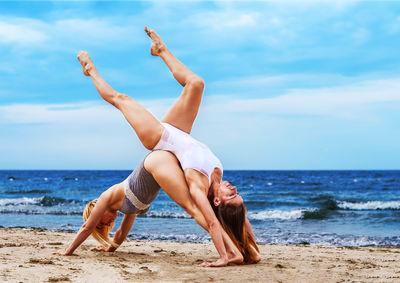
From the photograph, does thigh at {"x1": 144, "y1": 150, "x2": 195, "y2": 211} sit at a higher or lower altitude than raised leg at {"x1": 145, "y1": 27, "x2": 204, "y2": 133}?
lower

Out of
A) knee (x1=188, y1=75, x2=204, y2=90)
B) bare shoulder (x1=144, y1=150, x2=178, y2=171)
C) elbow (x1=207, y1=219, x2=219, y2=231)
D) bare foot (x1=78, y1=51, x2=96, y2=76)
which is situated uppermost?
bare foot (x1=78, y1=51, x2=96, y2=76)

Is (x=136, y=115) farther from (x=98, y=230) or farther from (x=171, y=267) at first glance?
(x=171, y=267)

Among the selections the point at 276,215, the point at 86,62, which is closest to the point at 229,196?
the point at 86,62

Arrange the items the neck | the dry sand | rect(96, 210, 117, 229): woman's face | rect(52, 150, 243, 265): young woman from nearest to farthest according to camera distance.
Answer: the dry sand → rect(52, 150, 243, 265): young woman → the neck → rect(96, 210, 117, 229): woman's face

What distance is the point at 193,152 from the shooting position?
4.46 metres

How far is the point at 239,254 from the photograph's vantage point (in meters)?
4.33

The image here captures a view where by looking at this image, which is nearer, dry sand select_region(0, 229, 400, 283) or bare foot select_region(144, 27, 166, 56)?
dry sand select_region(0, 229, 400, 283)

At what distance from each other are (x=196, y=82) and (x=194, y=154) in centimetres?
80

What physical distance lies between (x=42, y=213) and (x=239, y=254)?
38.5 feet

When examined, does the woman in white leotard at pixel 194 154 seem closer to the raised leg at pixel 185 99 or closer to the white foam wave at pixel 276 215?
the raised leg at pixel 185 99

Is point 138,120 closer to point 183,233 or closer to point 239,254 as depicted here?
point 239,254

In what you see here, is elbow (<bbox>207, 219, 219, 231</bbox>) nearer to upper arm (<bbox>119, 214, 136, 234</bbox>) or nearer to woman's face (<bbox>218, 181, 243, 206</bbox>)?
woman's face (<bbox>218, 181, 243, 206</bbox>)

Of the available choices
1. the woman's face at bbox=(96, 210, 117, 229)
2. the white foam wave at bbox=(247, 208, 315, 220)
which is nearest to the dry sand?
the woman's face at bbox=(96, 210, 117, 229)

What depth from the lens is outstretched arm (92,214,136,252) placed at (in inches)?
203
